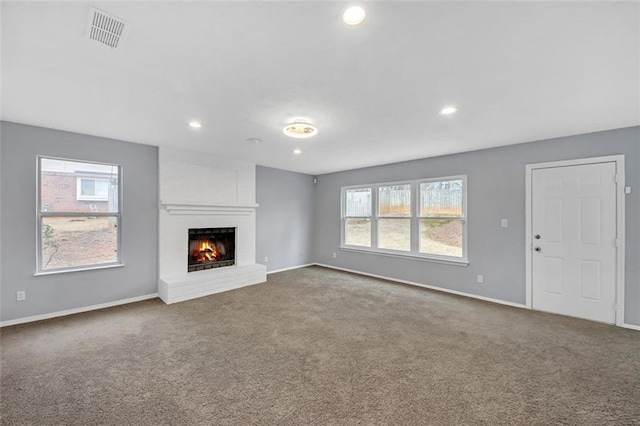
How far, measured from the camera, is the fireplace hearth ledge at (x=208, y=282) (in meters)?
4.16

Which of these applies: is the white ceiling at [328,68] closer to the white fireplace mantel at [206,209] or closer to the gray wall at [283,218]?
the white fireplace mantel at [206,209]

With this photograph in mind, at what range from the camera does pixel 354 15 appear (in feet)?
4.90

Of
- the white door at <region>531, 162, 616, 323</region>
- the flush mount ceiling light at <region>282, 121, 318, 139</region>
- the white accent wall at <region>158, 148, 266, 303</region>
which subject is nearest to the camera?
the flush mount ceiling light at <region>282, 121, 318, 139</region>

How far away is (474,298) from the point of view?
14.6ft

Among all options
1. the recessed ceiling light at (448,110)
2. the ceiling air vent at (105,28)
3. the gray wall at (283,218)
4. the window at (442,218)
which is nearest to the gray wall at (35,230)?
the gray wall at (283,218)

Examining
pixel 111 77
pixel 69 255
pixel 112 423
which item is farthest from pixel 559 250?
pixel 69 255

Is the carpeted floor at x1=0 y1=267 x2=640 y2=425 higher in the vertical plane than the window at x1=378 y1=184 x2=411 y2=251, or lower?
lower

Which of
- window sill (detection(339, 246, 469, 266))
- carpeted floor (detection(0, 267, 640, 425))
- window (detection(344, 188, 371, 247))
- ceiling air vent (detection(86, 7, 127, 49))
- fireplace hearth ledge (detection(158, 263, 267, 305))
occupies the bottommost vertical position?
carpeted floor (detection(0, 267, 640, 425))

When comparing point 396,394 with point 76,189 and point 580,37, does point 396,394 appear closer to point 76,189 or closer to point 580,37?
point 580,37

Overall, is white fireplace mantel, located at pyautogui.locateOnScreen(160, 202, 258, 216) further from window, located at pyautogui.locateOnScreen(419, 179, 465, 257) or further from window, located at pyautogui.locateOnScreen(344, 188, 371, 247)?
window, located at pyautogui.locateOnScreen(419, 179, 465, 257)

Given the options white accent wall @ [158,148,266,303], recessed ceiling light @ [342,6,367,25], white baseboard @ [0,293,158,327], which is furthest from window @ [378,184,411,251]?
white baseboard @ [0,293,158,327]

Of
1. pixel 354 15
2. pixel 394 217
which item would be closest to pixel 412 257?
pixel 394 217

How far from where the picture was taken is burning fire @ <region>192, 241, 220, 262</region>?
5077mm

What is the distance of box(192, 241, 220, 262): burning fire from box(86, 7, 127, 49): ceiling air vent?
3.93 meters
